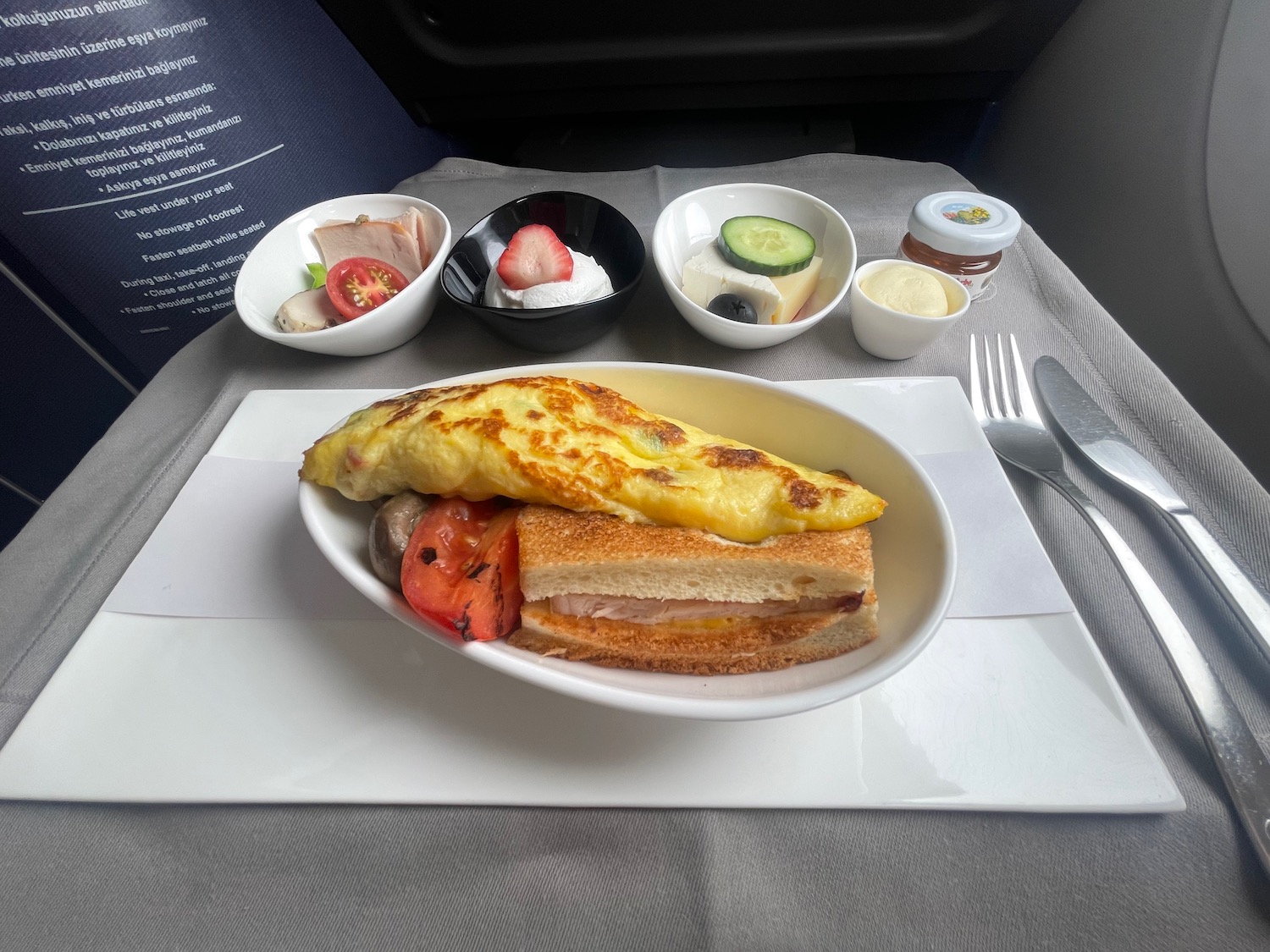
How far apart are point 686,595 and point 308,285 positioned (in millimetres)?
1633

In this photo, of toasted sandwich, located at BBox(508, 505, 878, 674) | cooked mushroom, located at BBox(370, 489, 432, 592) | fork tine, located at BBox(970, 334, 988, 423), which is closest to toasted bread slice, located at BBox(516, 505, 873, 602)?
toasted sandwich, located at BBox(508, 505, 878, 674)

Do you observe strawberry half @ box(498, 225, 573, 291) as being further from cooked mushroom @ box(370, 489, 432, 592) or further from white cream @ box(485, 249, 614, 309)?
cooked mushroom @ box(370, 489, 432, 592)

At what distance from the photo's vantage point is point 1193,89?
2.05 m

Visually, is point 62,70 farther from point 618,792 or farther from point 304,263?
point 618,792

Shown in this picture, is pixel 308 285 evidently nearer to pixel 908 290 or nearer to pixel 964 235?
pixel 908 290

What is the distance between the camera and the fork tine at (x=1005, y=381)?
1.42m

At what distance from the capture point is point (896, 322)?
1457 millimetres

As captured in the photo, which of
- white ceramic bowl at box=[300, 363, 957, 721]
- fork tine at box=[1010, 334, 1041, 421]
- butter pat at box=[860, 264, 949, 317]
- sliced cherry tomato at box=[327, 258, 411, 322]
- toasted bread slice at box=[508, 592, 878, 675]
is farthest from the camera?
sliced cherry tomato at box=[327, 258, 411, 322]

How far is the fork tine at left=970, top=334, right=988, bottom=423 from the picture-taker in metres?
1.40

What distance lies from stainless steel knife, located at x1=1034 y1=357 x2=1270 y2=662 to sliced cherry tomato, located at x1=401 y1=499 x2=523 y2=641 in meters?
1.30

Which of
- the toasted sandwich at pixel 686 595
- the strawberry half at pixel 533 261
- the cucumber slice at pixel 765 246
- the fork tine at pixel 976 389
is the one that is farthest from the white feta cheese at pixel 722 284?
the toasted sandwich at pixel 686 595

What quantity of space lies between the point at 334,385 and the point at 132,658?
82cm

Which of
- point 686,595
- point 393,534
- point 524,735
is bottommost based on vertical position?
point 524,735

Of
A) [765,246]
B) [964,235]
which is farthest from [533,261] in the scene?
[964,235]
